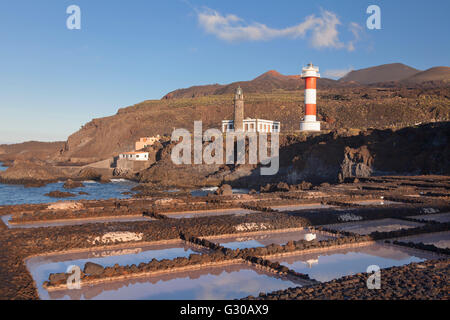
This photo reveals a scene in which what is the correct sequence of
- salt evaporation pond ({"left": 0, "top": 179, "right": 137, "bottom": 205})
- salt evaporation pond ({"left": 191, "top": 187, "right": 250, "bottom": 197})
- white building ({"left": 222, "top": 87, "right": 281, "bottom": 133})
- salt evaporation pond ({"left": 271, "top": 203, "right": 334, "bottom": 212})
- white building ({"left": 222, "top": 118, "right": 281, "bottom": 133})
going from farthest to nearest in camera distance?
1. white building ({"left": 222, "top": 118, "right": 281, "bottom": 133})
2. white building ({"left": 222, "top": 87, "right": 281, "bottom": 133})
3. salt evaporation pond ({"left": 191, "top": 187, "right": 250, "bottom": 197})
4. salt evaporation pond ({"left": 0, "top": 179, "right": 137, "bottom": 205})
5. salt evaporation pond ({"left": 271, "top": 203, "right": 334, "bottom": 212})

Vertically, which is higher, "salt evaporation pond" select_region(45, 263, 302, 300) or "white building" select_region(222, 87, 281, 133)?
"white building" select_region(222, 87, 281, 133)

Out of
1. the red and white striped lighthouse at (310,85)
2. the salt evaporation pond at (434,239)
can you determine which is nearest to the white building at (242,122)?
the red and white striped lighthouse at (310,85)

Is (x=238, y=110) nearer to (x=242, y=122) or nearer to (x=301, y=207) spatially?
(x=242, y=122)

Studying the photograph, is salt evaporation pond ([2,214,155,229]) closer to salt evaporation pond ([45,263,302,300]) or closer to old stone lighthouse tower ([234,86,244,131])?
salt evaporation pond ([45,263,302,300])

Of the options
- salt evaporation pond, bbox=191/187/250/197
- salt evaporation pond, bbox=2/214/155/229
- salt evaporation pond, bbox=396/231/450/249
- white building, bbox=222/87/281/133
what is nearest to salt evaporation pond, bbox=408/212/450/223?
salt evaporation pond, bbox=396/231/450/249

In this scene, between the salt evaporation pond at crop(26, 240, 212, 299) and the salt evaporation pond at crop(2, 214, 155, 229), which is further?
the salt evaporation pond at crop(2, 214, 155, 229)

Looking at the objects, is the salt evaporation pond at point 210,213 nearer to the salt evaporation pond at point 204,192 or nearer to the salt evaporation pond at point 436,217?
the salt evaporation pond at point 436,217

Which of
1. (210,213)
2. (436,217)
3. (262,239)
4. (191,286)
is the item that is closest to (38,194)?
(210,213)

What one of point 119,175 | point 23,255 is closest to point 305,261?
point 23,255
